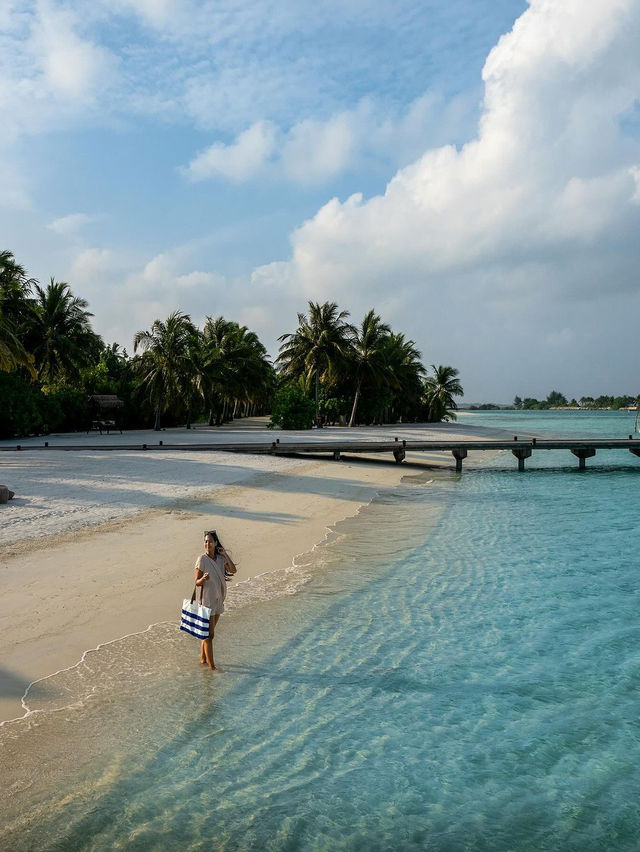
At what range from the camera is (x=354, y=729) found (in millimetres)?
6430

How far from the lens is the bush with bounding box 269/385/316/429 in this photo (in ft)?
169

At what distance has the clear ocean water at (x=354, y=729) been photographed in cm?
499

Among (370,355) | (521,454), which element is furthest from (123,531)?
(370,355)

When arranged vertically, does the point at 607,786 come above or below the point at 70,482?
below

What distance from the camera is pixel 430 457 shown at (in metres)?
38.3

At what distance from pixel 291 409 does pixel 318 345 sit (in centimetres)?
852

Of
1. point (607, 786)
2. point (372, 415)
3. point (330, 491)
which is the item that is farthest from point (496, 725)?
point (372, 415)

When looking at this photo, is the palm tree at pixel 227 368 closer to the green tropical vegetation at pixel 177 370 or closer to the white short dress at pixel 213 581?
the green tropical vegetation at pixel 177 370

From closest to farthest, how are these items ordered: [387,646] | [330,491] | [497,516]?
[387,646]
[497,516]
[330,491]

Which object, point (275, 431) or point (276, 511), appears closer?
point (276, 511)

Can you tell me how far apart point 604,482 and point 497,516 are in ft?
40.6

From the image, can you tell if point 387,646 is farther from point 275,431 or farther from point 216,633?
point 275,431

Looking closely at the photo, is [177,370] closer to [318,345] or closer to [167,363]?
[167,363]

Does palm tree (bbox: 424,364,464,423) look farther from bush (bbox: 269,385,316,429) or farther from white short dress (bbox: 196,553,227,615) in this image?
white short dress (bbox: 196,553,227,615)
